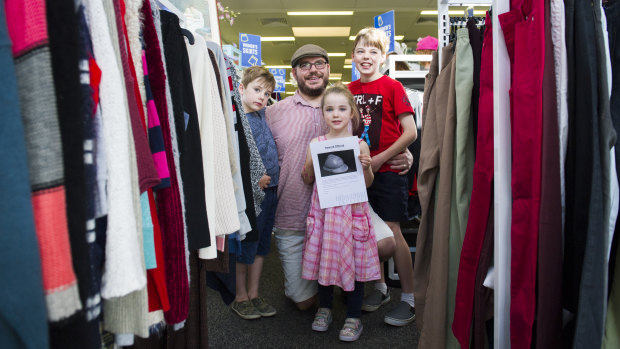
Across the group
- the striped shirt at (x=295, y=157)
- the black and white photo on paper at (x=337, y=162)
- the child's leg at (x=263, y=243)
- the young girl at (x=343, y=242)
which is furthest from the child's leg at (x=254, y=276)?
the black and white photo on paper at (x=337, y=162)

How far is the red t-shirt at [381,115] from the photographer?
7.31ft

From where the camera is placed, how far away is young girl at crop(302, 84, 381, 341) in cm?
203

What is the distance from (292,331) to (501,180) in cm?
156

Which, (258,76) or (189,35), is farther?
(258,76)

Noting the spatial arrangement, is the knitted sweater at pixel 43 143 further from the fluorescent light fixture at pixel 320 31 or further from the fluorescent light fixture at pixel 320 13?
the fluorescent light fixture at pixel 320 31

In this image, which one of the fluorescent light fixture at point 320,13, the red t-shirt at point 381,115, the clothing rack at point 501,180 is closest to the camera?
the clothing rack at point 501,180

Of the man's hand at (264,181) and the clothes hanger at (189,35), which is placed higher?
the clothes hanger at (189,35)

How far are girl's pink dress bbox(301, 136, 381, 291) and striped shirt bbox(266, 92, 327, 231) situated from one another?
26cm

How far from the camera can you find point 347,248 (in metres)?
2.02

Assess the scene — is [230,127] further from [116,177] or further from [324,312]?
[324,312]

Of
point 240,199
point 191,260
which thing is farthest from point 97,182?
point 240,199

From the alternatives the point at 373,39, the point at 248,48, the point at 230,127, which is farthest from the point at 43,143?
the point at 248,48

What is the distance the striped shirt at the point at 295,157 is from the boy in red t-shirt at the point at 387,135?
0.94 ft

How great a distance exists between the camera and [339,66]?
11.9m
